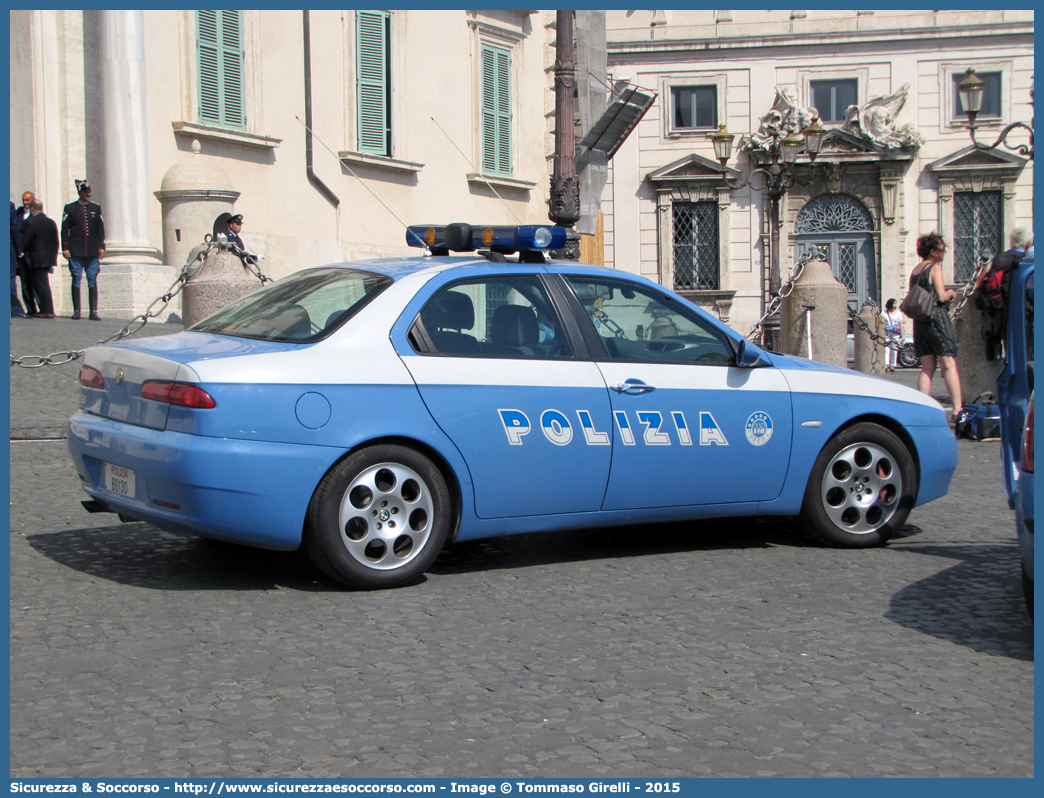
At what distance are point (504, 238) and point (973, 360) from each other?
8.60 metres

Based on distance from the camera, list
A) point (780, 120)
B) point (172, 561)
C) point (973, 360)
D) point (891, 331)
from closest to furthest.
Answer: point (172, 561), point (973, 360), point (891, 331), point (780, 120)

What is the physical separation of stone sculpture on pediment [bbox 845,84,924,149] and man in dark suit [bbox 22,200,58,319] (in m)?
26.5

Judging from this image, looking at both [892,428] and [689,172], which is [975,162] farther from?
[892,428]

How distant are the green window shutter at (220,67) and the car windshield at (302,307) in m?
14.8

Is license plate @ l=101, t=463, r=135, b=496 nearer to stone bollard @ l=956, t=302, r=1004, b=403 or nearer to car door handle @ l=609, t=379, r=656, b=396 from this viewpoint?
car door handle @ l=609, t=379, r=656, b=396

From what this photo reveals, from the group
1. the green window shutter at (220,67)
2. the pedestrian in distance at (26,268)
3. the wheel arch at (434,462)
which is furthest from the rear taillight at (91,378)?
the green window shutter at (220,67)

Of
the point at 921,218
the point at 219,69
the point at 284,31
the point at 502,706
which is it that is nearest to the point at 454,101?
the point at 284,31

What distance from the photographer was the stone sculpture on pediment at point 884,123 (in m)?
37.0

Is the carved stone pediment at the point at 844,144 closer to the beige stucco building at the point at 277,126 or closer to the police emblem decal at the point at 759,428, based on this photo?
the beige stucco building at the point at 277,126

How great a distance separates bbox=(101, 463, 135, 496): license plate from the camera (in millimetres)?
5336

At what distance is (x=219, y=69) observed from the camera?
20.2m

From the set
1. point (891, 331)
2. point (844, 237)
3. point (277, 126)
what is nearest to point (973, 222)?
point (844, 237)

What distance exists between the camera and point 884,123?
37.1m

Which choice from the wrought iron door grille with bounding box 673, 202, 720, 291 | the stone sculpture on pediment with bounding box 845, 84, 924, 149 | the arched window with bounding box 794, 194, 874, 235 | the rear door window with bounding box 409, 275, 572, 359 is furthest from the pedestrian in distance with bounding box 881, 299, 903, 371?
the rear door window with bounding box 409, 275, 572, 359
